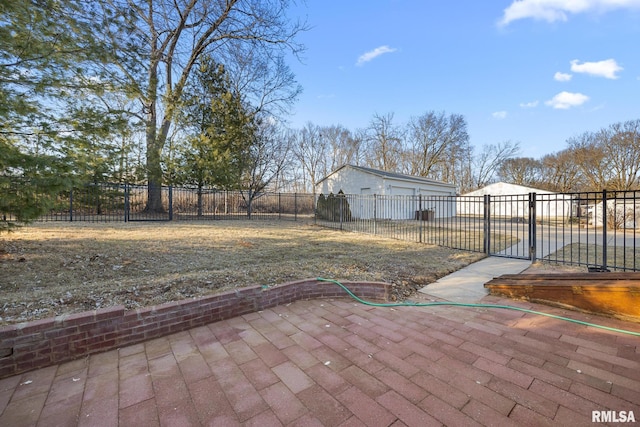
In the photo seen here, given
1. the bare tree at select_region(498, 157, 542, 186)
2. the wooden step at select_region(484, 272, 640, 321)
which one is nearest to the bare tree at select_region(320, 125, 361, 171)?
the bare tree at select_region(498, 157, 542, 186)

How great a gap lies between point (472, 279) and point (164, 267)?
A: 491cm

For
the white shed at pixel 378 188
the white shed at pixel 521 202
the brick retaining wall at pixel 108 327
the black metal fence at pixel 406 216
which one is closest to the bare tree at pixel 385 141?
the white shed at pixel 521 202

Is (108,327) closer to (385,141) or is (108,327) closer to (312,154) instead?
(385,141)

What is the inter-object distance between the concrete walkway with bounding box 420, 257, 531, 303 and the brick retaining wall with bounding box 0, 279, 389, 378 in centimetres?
222

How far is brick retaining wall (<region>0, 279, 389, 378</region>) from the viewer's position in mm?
1821

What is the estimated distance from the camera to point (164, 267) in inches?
167

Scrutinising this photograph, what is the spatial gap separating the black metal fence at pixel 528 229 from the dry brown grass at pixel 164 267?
1397 mm

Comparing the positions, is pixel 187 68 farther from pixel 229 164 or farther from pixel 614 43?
pixel 614 43

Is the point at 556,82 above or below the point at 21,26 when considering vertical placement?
above

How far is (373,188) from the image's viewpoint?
1638 cm

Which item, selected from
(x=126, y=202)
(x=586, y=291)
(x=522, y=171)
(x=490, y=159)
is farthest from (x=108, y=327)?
(x=490, y=159)

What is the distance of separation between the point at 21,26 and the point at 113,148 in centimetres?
239

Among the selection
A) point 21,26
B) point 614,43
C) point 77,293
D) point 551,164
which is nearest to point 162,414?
point 77,293

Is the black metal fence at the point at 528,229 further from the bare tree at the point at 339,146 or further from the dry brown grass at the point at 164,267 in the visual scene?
the bare tree at the point at 339,146
